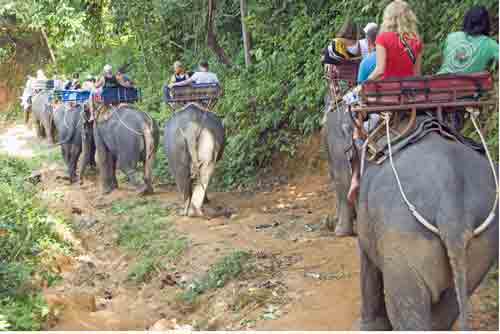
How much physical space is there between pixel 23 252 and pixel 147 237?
170cm

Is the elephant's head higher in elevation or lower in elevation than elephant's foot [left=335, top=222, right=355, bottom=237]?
higher

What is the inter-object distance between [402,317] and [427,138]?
1043mm

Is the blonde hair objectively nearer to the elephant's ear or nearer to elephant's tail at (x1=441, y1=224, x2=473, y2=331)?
elephant's tail at (x1=441, y1=224, x2=473, y2=331)

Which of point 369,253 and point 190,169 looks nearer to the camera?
point 369,253

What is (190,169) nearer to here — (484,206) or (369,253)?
(369,253)

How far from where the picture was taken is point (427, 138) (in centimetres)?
410

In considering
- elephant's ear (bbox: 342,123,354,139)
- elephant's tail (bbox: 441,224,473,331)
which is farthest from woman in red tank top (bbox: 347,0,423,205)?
elephant's ear (bbox: 342,123,354,139)

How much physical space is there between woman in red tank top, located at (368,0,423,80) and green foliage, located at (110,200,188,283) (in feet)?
13.0

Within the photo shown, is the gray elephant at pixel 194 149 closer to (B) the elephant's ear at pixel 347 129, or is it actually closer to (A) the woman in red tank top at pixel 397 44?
(B) the elephant's ear at pixel 347 129

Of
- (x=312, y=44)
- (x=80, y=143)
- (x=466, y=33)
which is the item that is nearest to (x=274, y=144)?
(x=312, y=44)

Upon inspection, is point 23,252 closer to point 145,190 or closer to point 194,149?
point 194,149

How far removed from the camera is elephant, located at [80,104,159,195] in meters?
11.4

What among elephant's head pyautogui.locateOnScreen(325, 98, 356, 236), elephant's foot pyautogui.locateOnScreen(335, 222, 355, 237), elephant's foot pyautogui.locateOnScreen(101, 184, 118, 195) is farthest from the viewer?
elephant's foot pyautogui.locateOnScreen(101, 184, 118, 195)

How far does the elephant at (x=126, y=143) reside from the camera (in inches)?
450
